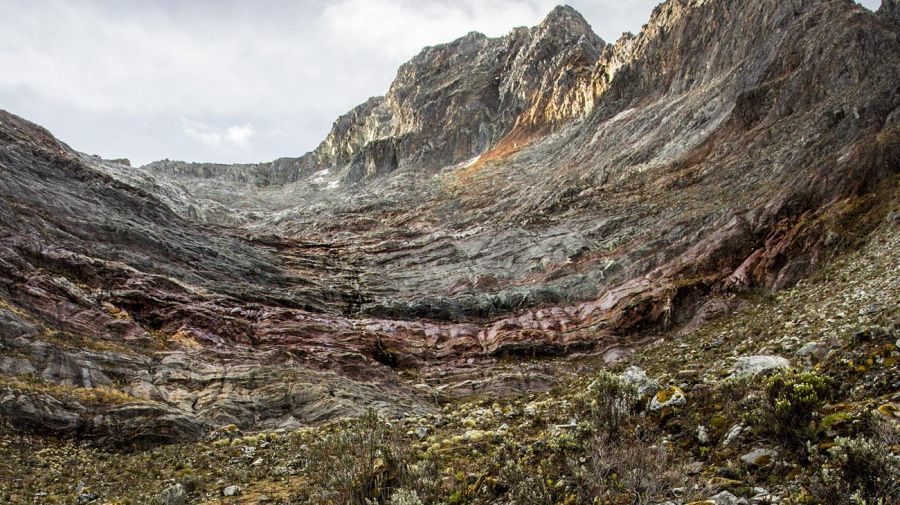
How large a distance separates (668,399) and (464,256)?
31.5 m

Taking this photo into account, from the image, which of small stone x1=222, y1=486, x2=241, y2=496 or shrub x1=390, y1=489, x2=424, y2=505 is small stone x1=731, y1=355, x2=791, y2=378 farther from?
small stone x1=222, y1=486, x2=241, y2=496

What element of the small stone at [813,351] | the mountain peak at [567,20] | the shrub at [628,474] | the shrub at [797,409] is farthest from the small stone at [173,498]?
the mountain peak at [567,20]

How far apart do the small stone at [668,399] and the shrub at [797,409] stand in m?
2.37

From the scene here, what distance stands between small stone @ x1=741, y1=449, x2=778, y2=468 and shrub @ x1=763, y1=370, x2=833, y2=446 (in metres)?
0.29

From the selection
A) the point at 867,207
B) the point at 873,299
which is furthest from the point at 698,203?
the point at 873,299

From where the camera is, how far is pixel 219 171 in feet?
475

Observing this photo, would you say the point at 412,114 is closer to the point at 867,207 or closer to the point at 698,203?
the point at 698,203

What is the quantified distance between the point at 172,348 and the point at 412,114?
10057 cm

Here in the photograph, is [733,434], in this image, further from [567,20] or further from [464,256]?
[567,20]

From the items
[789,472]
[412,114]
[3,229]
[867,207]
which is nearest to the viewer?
[789,472]

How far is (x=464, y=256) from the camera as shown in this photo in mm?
41719

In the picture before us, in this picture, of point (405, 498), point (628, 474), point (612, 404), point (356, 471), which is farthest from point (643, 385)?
point (356, 471)

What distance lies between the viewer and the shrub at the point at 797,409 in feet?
24.2

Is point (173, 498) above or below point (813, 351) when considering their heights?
below
